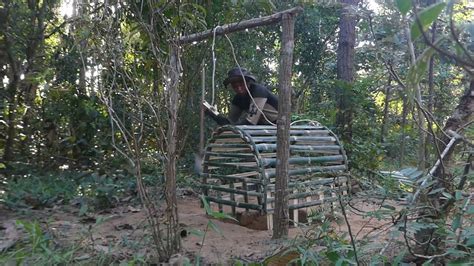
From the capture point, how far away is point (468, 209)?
1704mm

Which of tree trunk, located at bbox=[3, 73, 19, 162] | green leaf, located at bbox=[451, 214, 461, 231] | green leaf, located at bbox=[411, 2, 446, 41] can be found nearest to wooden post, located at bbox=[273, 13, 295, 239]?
green leaf, located at bbox=[451, 214, 461, 231]

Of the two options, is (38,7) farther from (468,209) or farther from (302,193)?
(468,209)

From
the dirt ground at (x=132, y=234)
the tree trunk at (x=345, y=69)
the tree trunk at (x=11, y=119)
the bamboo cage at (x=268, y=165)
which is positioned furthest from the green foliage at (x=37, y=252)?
the tree trunk at (x=345, y=69)

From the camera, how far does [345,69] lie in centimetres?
744

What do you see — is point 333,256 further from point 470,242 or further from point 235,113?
point 235,113

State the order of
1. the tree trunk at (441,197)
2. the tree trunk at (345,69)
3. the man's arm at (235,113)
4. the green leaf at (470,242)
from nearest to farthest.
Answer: the green leaf at (470,242) < the tree trunk at (441,197) < the man's arm at (235,113) < the tree trunk at (345,69)

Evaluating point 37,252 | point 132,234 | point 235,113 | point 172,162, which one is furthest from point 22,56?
point 172,162

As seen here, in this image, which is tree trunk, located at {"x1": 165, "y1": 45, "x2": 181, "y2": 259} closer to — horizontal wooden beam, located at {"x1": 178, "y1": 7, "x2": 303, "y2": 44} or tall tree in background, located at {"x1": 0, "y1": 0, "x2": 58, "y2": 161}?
horizontal wooden beam, located at {"x1": 178, "y1": 7, "x2": 303, "y2": 44}

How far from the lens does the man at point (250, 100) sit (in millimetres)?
4664

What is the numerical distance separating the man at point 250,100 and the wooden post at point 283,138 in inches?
44.5

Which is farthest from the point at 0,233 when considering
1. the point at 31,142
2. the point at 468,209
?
the point at 31,142

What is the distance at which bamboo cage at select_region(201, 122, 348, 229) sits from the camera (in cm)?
378

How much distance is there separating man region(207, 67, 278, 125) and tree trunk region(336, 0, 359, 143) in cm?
211

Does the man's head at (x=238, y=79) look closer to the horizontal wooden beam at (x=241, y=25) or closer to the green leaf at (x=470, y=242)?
the horizontal wooden beam at (x=241, y=25)
